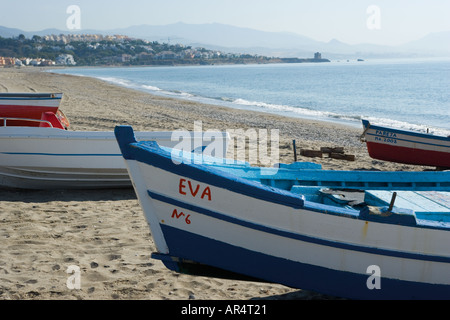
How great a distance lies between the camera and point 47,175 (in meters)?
8.47

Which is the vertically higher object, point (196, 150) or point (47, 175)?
point (196, 150)

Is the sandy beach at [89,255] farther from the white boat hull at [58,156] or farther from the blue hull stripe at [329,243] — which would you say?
the blue hull stripe at [329,243]

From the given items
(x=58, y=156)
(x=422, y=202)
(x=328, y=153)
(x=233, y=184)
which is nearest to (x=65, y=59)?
(x=328, y=153)

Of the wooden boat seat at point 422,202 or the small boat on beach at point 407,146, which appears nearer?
the wooden boat seat at point 422,202

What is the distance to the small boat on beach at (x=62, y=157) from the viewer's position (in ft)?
27.0

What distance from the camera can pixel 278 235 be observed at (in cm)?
421

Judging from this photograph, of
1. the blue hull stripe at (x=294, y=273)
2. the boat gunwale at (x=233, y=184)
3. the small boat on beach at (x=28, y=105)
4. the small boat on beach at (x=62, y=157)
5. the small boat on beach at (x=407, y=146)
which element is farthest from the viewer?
the small boat on beach at (x=407, y=146)

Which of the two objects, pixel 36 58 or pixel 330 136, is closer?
pixel 330 136

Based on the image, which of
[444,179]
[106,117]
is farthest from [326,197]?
[106,117]

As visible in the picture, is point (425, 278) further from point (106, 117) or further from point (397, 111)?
Result: point (397, 111)

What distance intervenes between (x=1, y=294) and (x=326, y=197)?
3.48 m

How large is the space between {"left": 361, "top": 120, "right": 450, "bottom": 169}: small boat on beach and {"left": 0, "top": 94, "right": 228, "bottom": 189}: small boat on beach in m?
5.66

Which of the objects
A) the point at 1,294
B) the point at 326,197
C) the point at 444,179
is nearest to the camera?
the point at 1,294

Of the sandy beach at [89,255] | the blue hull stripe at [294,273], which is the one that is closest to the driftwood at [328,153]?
the sandy beach at [89,255]
